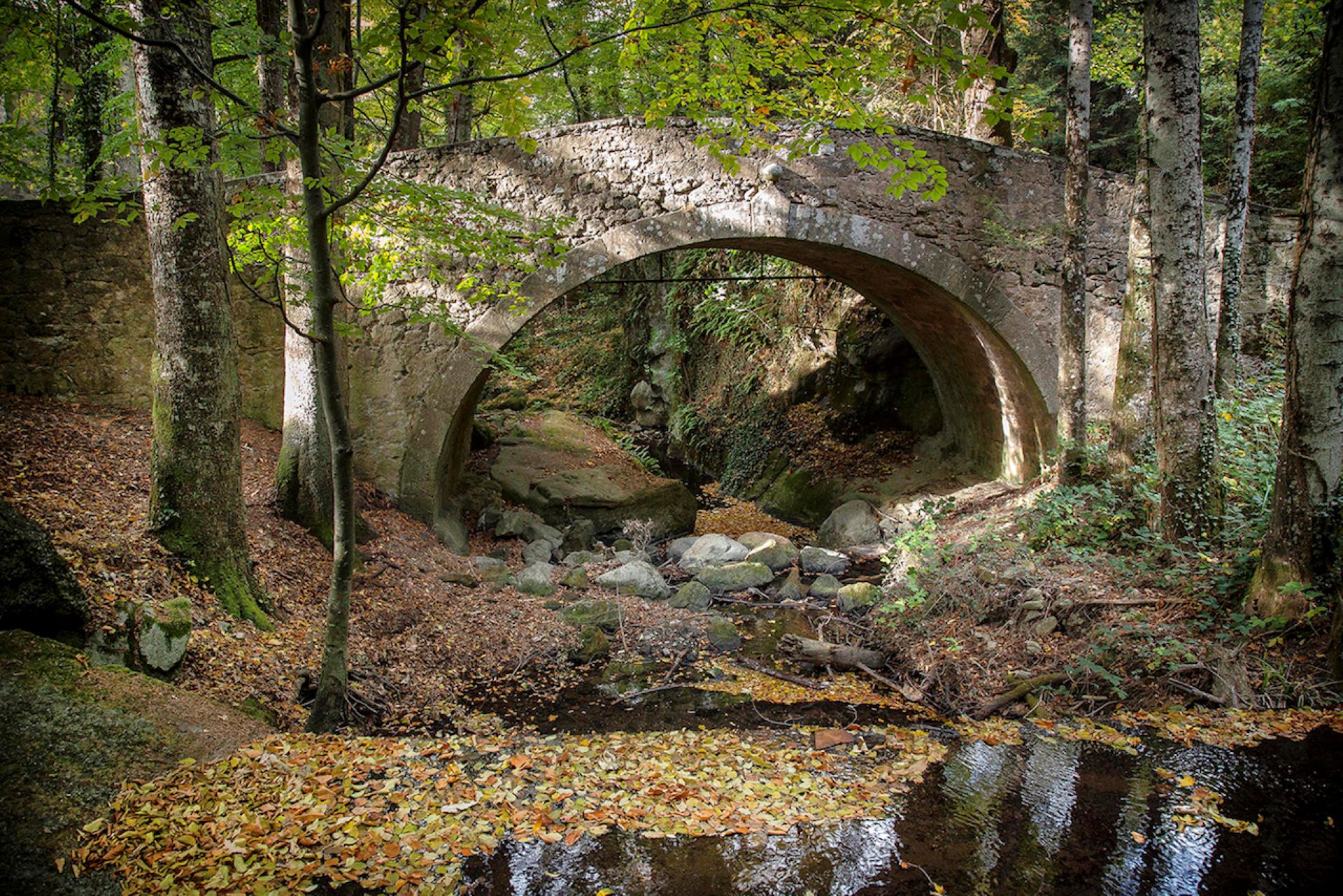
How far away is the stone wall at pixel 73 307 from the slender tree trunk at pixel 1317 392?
28.2 ft

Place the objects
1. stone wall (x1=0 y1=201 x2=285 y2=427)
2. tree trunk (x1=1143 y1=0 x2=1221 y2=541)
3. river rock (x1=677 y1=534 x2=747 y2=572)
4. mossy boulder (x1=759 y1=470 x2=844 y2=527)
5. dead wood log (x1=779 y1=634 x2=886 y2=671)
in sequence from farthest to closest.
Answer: mossy boulder (x1=759 y1=470 x2=844 y2=527)
river rock (x1=677 y1=534 x2=747 y2=572)
stone wall (x1=0 y1=201 x2=285 y2=427)
dead wood log (x1=779 y1=634 x2=886 y2=671)
tree trunk (x1=1143 y1=0 x2=1221 y2=541)

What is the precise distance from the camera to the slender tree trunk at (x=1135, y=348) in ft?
17.4

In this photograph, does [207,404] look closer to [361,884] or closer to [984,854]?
[361,884]

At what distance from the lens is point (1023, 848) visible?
9.37 ft

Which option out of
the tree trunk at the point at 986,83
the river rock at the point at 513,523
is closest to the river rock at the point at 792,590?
the river rock at the point at 513,523

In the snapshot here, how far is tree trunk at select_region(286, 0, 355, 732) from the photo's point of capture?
2752 millimetres

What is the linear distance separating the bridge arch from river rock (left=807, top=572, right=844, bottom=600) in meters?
2.77

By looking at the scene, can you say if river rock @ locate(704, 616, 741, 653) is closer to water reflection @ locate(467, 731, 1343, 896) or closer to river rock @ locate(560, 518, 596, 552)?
water reflection @ locate(467, 731, 1343, 896)

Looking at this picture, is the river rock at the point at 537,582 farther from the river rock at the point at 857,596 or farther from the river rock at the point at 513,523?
the river rock at the point at 857,596

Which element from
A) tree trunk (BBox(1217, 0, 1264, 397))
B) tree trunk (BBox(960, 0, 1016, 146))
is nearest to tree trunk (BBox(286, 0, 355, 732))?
tree trunk (BBox(1217, 0, 1264, 397))

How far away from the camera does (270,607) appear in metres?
4.55

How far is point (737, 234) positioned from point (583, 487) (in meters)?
3.71

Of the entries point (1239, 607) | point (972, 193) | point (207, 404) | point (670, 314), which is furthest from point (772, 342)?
point (207, 404)

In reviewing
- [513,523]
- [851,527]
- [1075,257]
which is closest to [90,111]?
[513,523]
